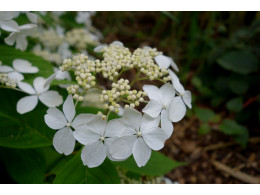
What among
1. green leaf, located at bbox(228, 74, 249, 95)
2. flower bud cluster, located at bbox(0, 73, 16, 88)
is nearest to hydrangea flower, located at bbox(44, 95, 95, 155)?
flower bud cluster, located at bbox(0, 73, 16, 88)

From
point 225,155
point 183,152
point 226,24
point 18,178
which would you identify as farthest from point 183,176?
point 226,24

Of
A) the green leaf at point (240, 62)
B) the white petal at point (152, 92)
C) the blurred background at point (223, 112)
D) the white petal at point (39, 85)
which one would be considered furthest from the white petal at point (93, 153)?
the green leaf at point (240, 62)

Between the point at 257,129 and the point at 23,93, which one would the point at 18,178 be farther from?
the point at 257,129

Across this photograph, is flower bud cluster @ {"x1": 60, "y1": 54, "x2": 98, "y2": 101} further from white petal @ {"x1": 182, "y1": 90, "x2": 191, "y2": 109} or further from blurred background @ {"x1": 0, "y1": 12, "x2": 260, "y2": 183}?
blurred background @ {"x1": 0, "y1": 12, "x2": 260, "y2": 183}

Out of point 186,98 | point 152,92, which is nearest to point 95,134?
point 152,92

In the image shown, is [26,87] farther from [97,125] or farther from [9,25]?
[97,125]
